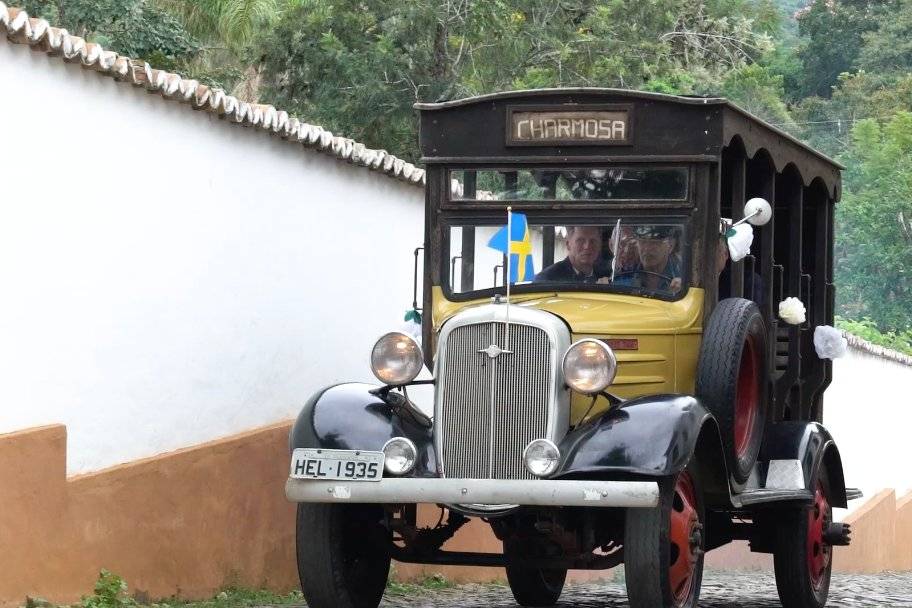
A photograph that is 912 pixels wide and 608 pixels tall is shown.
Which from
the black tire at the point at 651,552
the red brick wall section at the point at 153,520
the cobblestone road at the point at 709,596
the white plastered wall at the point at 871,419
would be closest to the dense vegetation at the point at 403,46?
the white plastered wall at the point at 871,419

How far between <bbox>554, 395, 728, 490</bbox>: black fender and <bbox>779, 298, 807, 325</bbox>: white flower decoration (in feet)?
7.27

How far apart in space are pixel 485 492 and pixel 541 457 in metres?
0.31

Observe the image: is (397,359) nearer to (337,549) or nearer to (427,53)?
(337,549)

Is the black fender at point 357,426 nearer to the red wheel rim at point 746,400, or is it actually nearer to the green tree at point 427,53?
the red wheel rim at point 746,400

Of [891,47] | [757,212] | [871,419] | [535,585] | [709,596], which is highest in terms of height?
[891,47]

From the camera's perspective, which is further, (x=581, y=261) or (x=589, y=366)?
(x=581, y=261)

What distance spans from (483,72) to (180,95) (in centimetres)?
1089

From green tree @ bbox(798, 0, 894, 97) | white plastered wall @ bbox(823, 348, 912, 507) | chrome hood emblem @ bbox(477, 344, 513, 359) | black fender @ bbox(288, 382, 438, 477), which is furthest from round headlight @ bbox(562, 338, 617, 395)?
green tree @ bbox(798, 0, 894, 97)

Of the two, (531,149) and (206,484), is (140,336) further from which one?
(531,149)

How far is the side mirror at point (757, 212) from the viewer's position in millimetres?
8242

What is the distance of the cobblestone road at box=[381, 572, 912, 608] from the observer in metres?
9.52

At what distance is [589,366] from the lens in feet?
23.6

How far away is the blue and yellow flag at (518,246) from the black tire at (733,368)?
38.2 inches

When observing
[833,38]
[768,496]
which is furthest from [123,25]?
[833,38]
